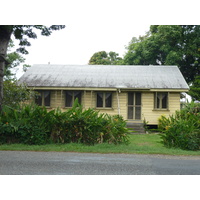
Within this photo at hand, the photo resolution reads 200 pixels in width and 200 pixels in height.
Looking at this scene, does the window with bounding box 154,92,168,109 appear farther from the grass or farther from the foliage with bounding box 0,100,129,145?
the grass

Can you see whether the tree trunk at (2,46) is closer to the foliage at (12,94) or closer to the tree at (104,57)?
the foliage at (12,94)

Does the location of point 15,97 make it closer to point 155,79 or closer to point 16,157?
point 16,157

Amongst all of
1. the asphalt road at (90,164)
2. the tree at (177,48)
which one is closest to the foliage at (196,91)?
the tree at (177,48)

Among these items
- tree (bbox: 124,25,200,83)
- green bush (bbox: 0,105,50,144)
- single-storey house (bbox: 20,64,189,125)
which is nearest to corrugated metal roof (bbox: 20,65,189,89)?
single-storey house (bbox: 20,64,189,125)

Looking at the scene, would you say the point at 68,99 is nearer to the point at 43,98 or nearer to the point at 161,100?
the point at 43,98

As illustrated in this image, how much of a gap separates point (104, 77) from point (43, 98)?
4893 mm

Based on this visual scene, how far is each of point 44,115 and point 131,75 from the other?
11072 mm

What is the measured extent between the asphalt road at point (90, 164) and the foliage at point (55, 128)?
5.00 ft

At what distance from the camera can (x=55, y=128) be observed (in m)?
10.4

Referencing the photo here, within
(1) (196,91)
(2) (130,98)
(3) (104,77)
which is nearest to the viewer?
(2) (130,98)

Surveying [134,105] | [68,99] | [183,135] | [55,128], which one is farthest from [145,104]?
[55,128]

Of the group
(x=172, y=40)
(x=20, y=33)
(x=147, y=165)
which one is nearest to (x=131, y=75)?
(x=172, y=40)

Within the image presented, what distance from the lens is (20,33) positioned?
13.0 meters

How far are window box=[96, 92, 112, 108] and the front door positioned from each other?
1.47 meters
